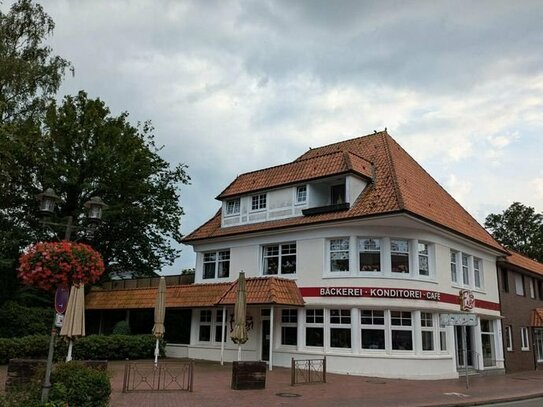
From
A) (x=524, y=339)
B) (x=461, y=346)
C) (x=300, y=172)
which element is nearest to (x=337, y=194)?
(x=300, y=172)

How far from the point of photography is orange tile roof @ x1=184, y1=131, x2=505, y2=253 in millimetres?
21328

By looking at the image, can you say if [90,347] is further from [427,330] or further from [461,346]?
[461,346]

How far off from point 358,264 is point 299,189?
484 cm

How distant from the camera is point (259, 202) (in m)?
25.8

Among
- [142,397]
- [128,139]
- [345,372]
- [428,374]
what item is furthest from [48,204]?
[128,139]

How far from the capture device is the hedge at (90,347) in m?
19.4

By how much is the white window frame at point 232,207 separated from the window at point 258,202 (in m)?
1.00

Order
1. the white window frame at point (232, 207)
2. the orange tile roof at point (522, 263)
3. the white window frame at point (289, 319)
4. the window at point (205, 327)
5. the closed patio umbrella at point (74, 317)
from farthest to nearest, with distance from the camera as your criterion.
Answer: the orange tile roof at point (522, 263), the white window frame at point (232, 207), the window at point (205, 327), the white window frame at point (289, 319), the closed patio umbrella at point (74, 317)

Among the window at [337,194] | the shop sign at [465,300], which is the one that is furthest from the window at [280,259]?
the shop sign at [465,300]

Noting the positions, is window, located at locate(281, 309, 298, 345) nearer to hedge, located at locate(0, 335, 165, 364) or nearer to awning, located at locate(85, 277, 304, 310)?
awning, located at locate(85, 277, 304, 310)

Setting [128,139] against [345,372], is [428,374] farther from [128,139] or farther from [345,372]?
[128,139]

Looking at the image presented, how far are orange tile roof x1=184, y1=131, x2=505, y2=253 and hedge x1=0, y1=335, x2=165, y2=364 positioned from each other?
615cm

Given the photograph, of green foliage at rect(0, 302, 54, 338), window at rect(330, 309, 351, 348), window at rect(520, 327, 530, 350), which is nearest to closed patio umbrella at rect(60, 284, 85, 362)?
window at rect(330, 309, 351, 348)

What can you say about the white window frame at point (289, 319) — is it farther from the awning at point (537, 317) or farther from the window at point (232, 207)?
the awning at point (537, 317)
